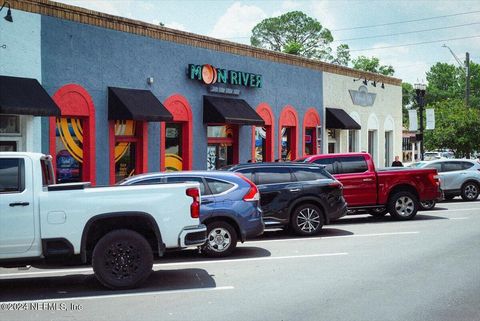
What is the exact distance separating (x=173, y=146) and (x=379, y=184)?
291 inches

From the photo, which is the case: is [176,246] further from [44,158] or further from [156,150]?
[156,150]

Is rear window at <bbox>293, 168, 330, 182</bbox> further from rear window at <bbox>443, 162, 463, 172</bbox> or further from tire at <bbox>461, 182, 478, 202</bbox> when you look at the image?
tire at <bbox>461, 182, 478, 202</bbox>

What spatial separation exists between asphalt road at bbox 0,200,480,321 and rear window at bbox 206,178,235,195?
1.30m

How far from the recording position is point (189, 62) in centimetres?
1962

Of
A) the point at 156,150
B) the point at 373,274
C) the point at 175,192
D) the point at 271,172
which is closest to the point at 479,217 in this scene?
the point at 271,172

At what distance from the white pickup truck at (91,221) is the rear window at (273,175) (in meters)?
5.09

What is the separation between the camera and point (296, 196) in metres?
13.1

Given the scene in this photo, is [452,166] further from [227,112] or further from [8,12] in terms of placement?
[8,12]

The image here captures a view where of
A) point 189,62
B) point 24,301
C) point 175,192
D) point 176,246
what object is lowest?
point 24,301

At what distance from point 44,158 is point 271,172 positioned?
20.6ft

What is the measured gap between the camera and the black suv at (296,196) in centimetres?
1303

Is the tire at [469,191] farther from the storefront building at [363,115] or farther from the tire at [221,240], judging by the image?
the tire at [221,240]

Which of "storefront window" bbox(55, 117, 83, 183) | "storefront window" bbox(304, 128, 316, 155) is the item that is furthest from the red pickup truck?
"storefront window" bbox(304, 128, 316, 155)

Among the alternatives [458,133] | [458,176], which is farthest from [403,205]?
[458,133]
